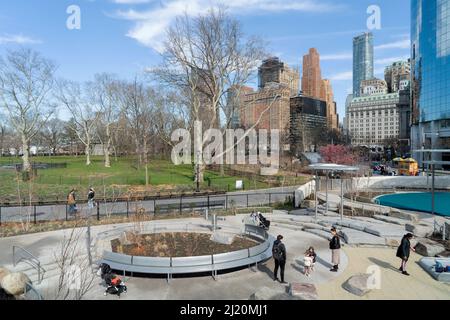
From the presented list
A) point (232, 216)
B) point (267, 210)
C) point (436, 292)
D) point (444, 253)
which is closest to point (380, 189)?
point (267, 210)

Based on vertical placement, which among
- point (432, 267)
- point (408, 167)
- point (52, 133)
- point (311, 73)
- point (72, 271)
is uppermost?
point (311, 73)

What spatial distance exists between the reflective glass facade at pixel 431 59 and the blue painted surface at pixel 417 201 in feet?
136

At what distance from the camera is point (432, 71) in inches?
2734

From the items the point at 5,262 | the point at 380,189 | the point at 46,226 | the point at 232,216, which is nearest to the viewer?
the point at 5,262

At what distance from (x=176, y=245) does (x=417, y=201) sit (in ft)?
85.5

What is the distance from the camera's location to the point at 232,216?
21812 millimetres

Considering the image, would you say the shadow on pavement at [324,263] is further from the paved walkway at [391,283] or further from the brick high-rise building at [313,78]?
the brick high-rise building at [313,78]

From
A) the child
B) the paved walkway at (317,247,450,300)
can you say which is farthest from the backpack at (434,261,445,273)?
the child

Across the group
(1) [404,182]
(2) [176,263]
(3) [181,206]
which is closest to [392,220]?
(3) [181,206]

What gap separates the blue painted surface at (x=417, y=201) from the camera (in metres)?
27.1

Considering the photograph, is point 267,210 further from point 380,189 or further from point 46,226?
point 380,189

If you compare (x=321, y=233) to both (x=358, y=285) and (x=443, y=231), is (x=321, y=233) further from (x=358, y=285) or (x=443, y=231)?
(x=358, y=285)

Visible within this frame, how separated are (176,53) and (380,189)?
86.3 ft

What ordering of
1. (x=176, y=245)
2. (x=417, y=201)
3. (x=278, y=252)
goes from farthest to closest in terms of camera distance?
1. (x=417, y=201)
2. (x=176, y=245)
3. (x=278, y=252)
